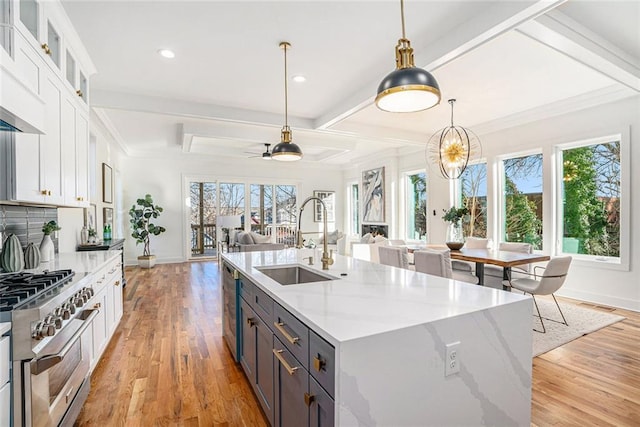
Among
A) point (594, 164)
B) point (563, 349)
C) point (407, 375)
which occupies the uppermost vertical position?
point (594, 164)

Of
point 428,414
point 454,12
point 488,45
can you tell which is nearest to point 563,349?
point 428,414

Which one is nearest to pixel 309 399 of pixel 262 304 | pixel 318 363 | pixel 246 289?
pixel 318 363

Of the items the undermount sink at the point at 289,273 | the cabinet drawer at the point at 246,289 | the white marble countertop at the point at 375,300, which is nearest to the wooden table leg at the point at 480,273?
the white marble countertop at the point at 375,300

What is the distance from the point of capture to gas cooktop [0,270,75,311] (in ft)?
4.58

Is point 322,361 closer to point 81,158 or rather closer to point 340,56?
point 340,56

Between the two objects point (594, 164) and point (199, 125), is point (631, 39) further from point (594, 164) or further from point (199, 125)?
point (199, 125)

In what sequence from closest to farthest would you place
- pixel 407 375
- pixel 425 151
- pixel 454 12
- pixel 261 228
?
pixel 407 375 → pixel 454 12 → pixel 425 151 → pixel 261 228

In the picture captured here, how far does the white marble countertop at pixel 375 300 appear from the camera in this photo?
3.96ft

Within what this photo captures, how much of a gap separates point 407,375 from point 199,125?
17.3 ft

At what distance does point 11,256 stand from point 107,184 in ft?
12.4

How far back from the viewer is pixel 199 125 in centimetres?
544

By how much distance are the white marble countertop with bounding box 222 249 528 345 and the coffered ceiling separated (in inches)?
76.4

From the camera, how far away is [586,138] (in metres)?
4.40

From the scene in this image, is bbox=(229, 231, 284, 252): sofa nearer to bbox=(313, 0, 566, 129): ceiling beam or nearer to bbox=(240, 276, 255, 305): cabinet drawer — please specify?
bbox=(240, 276, 255, 305): cabinet drawer
